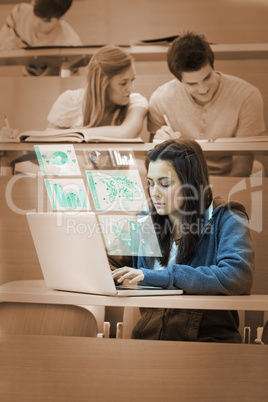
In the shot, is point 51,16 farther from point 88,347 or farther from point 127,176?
point 88,347

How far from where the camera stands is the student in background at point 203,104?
6.41 ft

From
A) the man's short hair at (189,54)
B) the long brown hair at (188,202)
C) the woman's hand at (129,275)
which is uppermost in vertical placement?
the man's short hair at (189,54)

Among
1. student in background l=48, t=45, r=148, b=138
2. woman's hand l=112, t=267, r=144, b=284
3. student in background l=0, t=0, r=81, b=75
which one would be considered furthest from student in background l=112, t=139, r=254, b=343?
student in background l=0, t=0, r=81, b=75

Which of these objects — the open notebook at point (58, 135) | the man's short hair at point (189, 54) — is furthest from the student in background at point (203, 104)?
the open notebook at point (58, 135)

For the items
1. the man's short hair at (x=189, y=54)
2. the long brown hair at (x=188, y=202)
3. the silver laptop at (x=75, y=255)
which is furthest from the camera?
the man's short hair at (x=189, y=54)

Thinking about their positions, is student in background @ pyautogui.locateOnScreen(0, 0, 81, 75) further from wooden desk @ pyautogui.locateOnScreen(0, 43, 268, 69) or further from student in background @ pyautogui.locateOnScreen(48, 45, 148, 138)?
student in background @ pyautogui.locateOnScreen(48, 45, 148, 138)

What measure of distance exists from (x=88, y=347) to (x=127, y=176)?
2.04 ft

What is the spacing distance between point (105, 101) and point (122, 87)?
8cm

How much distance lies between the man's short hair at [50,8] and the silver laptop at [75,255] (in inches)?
30.3

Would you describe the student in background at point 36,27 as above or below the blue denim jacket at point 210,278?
above

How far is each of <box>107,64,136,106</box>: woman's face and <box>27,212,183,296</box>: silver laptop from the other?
450mm

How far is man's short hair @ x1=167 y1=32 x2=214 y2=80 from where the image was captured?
2.00m

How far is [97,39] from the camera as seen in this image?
80.4 inches

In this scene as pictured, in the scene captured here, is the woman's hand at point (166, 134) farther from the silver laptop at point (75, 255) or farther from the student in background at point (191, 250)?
the silver laptop at point (75, 255)
